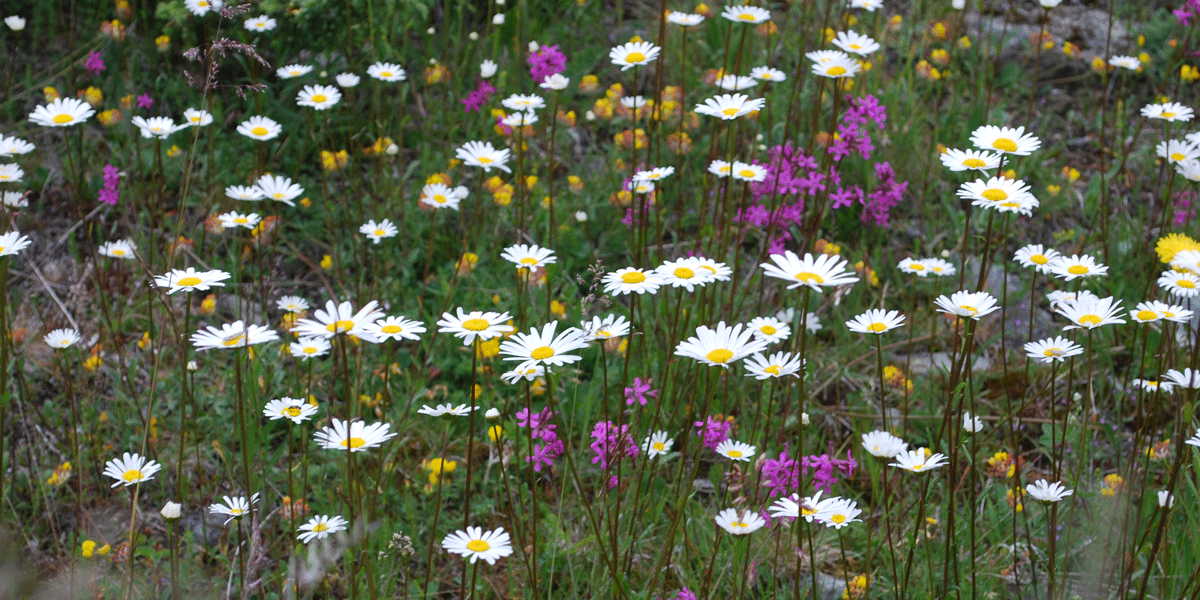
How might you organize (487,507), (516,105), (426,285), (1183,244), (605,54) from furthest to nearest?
(605,54), (426,285), (516,105), (487,507), (1183,244)

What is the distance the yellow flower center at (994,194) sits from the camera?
1.70m

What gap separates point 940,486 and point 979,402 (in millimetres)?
464

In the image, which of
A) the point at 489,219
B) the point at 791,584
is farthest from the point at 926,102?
the point at 791,584

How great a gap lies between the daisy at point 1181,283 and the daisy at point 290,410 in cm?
163

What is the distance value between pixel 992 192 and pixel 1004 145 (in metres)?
0.15

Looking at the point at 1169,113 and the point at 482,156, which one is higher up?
the point at 1169,113

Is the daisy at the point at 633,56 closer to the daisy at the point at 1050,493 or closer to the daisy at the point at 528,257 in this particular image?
the daisy at the point at 528,257

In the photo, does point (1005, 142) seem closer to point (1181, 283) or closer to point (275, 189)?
point (1181, 283)

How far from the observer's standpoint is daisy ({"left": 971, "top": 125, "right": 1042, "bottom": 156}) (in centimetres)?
180

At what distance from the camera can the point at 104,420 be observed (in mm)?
2662

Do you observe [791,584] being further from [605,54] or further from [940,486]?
[605,54]

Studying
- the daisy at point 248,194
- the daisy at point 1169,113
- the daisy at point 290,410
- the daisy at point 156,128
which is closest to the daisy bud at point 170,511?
the daisy at point 290,410

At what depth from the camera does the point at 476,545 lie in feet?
5.30

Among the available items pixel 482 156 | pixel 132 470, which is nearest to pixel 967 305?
pixel 482 156
